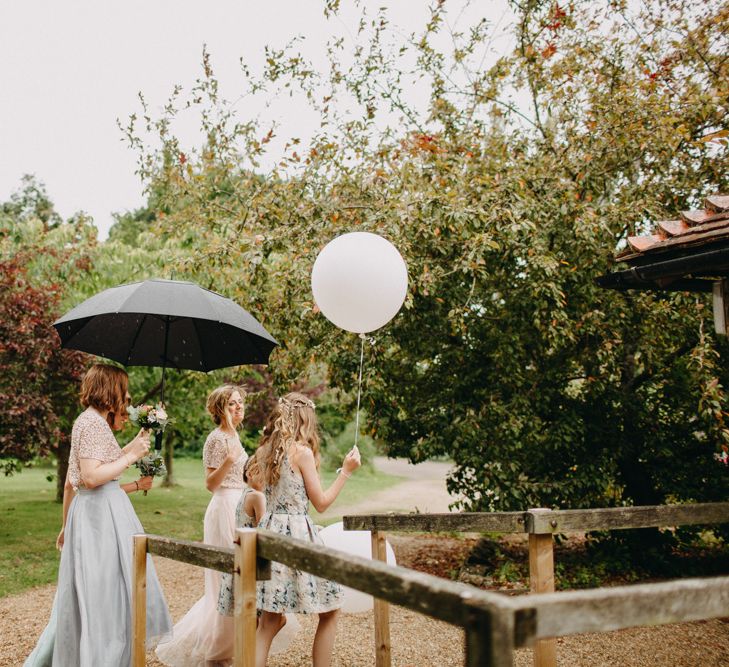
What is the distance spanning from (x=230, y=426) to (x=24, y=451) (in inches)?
227

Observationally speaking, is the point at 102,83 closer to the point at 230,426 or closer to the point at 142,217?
the point at 230,426

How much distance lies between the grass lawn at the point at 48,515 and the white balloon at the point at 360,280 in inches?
211

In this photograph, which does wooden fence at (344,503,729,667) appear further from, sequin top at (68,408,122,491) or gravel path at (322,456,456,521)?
gravel path at (322,456,456,521)

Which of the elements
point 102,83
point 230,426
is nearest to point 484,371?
point 230,426

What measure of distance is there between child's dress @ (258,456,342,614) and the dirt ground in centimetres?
151

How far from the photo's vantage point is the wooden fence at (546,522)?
3.61 metres

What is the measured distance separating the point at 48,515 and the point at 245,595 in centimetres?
1173

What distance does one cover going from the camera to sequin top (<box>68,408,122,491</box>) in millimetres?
3820

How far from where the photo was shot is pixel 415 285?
21.5 feet

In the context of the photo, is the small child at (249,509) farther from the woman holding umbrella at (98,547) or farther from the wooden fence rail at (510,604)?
the wooden fence rail at (510,604)

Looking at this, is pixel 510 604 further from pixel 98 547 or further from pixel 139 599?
pixel 98 547

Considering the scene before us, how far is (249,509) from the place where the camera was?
162 inches

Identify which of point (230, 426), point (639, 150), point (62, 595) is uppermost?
point (639, 150)

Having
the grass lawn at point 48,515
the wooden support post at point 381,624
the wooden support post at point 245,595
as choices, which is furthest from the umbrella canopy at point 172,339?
the grass lawn at point 48,515
